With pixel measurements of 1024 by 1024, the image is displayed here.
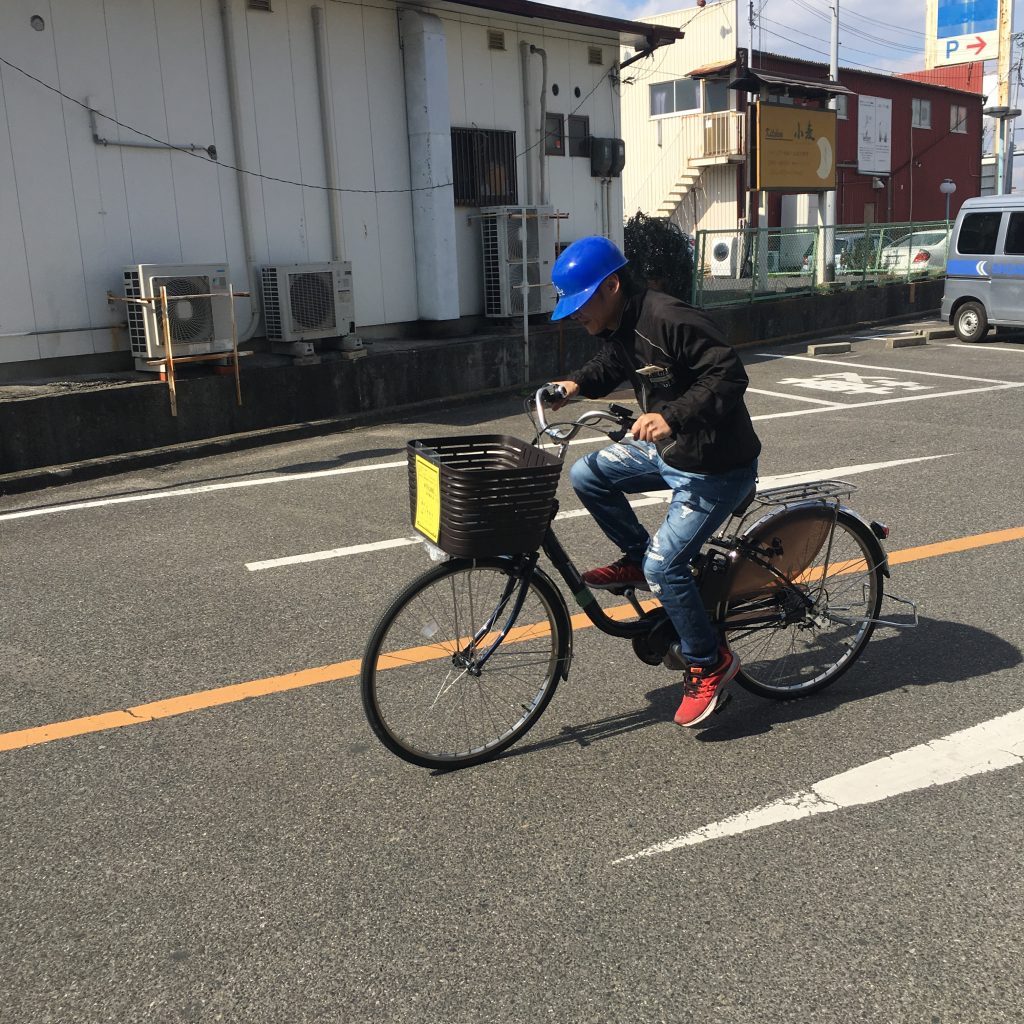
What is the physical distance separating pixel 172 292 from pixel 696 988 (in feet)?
27.9

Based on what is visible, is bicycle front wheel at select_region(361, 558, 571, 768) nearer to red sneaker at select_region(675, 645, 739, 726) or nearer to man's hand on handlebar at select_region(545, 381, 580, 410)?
red sneaker at select_region(675, 645, 739, 726)

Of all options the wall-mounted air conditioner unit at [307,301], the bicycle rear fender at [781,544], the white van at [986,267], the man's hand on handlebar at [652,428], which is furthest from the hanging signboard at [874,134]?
the man's hand on handlebar at [652,428]

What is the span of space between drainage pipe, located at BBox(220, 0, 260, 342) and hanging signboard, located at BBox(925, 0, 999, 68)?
32.8m

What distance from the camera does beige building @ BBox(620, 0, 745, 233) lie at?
31.3 meters

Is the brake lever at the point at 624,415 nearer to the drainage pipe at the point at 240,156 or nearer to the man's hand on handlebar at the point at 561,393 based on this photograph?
the man's hand on handlebar at the point at 561,393

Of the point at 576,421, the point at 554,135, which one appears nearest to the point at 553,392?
the point at 576,421

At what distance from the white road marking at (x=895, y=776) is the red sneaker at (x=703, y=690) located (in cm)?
48

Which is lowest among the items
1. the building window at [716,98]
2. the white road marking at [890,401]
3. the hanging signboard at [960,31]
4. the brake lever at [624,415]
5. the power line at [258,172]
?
the white road marking at [890,401]

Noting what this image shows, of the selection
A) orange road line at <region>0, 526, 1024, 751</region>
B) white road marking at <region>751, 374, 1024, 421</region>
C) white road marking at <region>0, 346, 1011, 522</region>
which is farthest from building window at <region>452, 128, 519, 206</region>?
orange road line at <region>0, 526, 1024, 751</region>

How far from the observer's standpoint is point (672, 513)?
3730 millimetres

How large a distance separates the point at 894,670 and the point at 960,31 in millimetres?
39845

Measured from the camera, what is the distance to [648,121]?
1297 inches

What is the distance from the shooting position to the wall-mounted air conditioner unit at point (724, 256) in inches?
643

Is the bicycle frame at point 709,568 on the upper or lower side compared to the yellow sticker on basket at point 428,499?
lower
